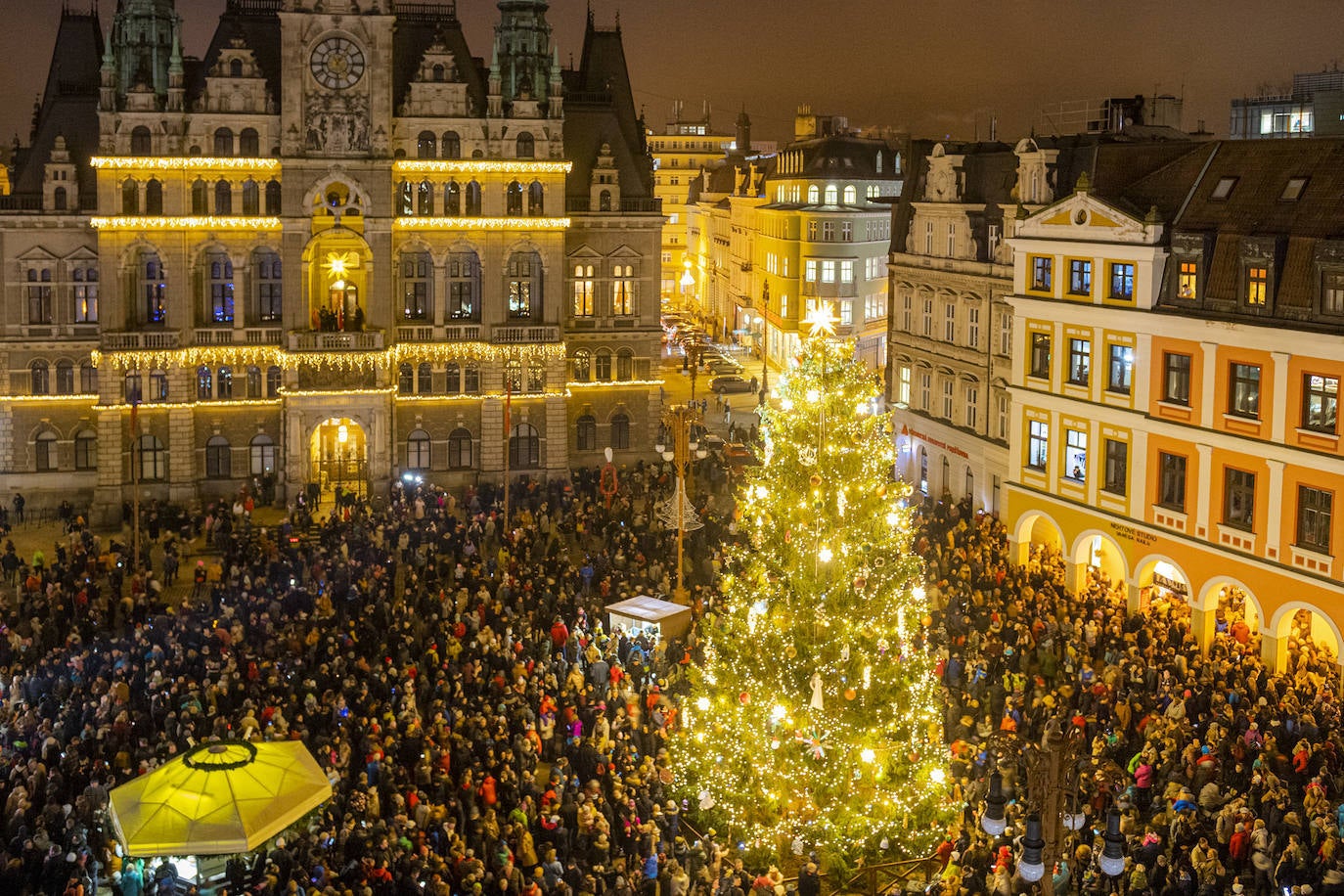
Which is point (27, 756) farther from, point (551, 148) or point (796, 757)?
point (551, 148)

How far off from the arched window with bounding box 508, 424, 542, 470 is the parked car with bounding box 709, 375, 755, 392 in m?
24.3

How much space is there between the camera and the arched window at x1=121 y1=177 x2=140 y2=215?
208 ft

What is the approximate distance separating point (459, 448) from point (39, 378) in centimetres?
1739

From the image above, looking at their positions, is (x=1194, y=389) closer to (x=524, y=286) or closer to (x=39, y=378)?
(x=524, y=286)

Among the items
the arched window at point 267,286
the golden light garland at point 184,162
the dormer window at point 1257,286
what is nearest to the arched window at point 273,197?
the golden light garland at point 184,162

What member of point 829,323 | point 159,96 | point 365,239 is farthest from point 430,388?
point 829,323

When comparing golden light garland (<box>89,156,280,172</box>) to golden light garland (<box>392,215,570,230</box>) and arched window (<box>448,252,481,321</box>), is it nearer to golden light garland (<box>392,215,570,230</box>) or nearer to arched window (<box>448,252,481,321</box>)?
golden light garland (<box>392,215,570,230</box>)

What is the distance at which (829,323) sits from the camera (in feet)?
97.2

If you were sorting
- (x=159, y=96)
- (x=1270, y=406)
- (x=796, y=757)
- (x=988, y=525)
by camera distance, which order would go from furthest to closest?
(x=159, y=96)
(x=988, y=525)
(x=1270, y=406)
(x=796, y=757)

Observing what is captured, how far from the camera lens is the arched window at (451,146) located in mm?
66000

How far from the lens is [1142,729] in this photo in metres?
34.3

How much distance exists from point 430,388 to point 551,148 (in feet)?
37.3

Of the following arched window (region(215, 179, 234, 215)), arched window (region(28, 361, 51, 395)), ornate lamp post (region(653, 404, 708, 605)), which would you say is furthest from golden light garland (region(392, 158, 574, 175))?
ornate lamp post (region(653, 404, 708, 605))

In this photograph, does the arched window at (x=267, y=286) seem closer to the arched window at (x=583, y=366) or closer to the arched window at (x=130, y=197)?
the arched window at (x=130, y=197)
